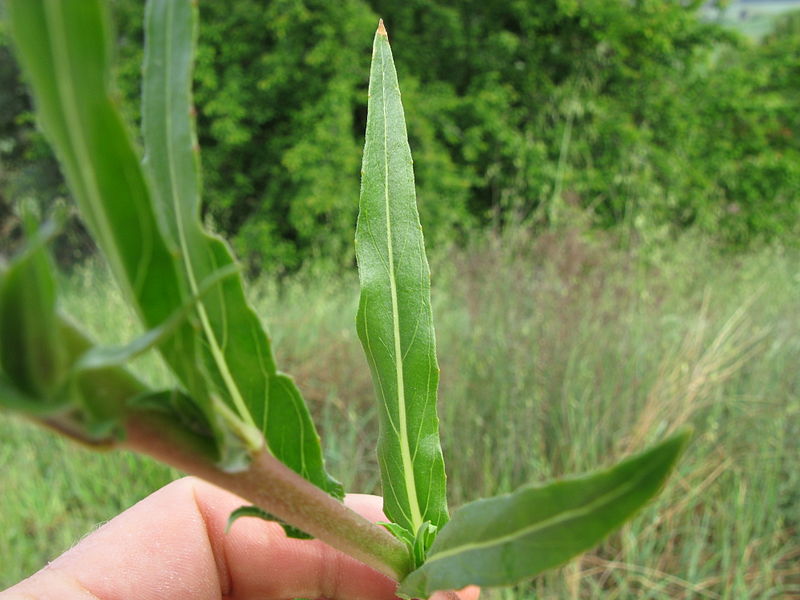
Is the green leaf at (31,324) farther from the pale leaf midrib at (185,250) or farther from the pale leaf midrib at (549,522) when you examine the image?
the pale leaf midrib at (549,522)

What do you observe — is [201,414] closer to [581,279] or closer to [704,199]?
[581,279]

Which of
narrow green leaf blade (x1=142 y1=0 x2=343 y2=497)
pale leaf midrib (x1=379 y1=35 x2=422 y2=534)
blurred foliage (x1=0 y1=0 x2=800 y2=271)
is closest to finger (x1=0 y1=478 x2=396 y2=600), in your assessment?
pale leaf midrib (x1=379 y1=35 x2=422 y2=534)

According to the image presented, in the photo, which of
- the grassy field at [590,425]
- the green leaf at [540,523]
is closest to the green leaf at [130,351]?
the green leaf at [540,523]

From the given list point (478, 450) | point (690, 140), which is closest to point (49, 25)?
point (478, 450)

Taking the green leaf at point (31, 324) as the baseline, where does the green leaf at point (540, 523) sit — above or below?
below

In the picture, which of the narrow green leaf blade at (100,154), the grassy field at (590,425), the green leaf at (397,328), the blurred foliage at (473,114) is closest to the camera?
the narrow green leaf blade at (100,154)

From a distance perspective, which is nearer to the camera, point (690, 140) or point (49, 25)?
point (49, 25)
